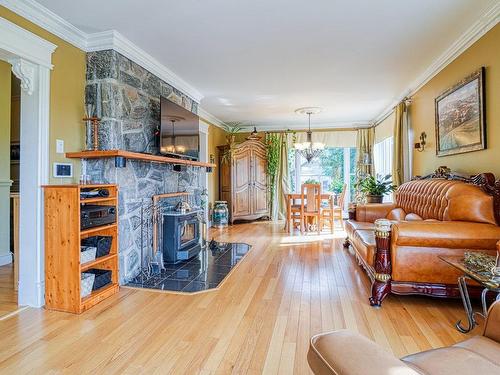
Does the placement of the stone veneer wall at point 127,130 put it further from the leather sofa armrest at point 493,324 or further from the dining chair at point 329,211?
the dining chair at point 329,211

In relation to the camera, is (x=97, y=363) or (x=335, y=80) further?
(x=335, y=80)

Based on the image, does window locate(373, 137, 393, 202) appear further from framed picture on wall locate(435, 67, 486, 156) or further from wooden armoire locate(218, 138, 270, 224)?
wooden armoire locate(218, 138, 270, 224)

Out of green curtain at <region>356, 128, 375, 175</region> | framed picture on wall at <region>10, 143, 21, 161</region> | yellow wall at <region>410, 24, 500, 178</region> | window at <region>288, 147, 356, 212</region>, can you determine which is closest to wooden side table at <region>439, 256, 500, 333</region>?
yellow wall at <region>410, 24, 500, 178</region>

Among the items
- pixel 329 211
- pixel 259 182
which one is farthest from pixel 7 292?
pixel 259 182

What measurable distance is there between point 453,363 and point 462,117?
2.95 meters

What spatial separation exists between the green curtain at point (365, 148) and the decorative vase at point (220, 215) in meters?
3.48

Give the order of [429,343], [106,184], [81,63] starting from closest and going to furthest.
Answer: [429,343]
[106,184]
[81,63]

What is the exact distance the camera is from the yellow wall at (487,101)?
8.67ft

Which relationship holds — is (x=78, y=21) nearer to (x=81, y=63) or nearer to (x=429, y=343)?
(x=81, y=63)

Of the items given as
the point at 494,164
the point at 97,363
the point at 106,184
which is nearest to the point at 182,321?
the point at 97,363

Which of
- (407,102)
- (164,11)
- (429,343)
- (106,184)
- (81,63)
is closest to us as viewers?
(429,343)

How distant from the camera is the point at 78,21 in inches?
105

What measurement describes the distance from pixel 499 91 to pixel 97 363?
3666 millimetres

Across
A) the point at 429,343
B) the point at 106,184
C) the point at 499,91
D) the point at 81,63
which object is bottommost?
the point at 429,343
